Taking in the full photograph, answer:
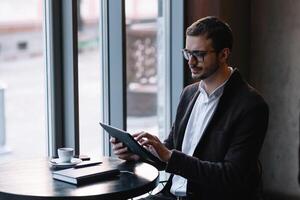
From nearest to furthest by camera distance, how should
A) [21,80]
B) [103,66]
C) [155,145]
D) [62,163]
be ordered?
[155,145] < [62,163] < [21,80] < [103,66]

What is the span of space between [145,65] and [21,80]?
1.01 metres

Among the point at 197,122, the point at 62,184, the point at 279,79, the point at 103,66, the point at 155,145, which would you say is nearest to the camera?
the point at 62,184

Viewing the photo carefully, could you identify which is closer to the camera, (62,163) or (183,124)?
(62,163)

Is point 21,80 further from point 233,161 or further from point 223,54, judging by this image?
point 233,161

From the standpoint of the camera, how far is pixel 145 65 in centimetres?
354

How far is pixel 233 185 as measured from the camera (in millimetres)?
2145

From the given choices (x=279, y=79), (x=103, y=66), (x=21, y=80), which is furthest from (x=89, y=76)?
(x=279, y=79)

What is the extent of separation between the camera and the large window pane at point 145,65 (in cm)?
335

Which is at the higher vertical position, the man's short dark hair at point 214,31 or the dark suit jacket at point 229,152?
the man's short dark hair at point 214,31

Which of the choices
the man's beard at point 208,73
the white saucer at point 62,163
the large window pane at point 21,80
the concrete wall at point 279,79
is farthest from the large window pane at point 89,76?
the concrete wall at point 279,79

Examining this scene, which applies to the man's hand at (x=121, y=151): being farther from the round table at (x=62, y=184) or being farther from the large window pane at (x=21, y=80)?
the large window pane at (x=21, y=80)

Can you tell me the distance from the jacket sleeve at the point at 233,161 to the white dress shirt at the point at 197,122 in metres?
0.17

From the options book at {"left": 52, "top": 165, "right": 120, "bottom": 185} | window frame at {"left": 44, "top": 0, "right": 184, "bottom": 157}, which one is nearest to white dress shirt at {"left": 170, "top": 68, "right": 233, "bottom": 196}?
book at {"left": 52, "top": 165, "right": 120, "bottom": 185}

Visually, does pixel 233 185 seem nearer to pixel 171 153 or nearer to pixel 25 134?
pixel 171 153
